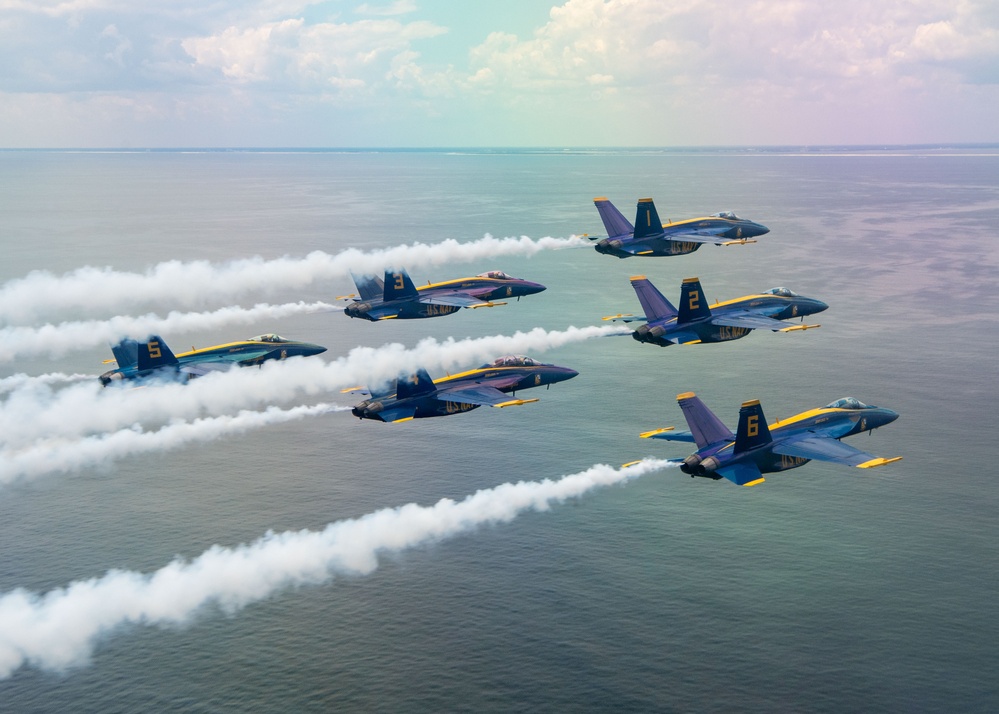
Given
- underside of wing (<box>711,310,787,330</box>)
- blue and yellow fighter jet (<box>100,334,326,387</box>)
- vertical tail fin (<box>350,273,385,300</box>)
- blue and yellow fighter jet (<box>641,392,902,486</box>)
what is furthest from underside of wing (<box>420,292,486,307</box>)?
blue and yellow fighter jet (<box>641,392,902,486</box>)

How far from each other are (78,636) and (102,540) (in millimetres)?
28275

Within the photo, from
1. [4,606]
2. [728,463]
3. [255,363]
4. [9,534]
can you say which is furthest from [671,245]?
[9,534]

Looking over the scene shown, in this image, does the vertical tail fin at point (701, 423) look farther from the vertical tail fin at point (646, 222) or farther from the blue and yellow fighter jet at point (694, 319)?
the vertical tail fin at point (646, 222)

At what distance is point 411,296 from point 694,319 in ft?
125

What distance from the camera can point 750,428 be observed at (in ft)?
379

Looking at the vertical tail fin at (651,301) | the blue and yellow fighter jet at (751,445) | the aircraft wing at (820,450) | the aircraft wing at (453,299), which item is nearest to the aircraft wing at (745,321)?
the vertical tail fin at (651,301)

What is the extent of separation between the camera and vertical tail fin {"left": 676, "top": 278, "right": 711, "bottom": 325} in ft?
434

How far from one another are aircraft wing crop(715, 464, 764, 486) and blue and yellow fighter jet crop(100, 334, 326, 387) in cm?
7113

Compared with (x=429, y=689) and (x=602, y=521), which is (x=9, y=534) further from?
(x=602, y=521)

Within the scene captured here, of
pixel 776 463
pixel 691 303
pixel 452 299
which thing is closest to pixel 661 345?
pixel 691 303

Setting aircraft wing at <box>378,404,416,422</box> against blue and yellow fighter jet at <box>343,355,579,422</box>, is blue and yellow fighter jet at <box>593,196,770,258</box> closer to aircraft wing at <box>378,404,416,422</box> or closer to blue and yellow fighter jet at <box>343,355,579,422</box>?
blue and yellow fighter jet at <box>343,355,579,422</box>

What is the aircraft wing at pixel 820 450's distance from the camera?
111312mm

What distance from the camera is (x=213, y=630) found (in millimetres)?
146000

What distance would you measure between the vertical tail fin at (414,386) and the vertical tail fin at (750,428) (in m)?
38.5
